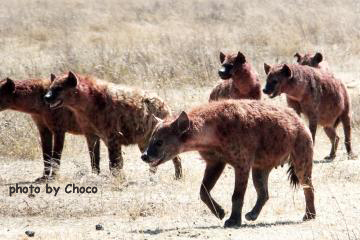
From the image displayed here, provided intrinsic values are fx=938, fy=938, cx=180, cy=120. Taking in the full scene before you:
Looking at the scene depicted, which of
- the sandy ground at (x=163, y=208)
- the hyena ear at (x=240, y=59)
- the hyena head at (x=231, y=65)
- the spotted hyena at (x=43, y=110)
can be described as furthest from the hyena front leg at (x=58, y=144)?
the hyena ear at (x=240, y=59)

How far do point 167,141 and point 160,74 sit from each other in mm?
10279

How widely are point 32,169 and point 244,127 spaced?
4986 mm

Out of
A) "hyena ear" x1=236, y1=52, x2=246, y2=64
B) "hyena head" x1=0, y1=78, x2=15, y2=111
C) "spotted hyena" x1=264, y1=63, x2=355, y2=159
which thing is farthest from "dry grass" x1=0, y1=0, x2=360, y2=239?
"hyena ear" x1=236, y1=52, x2=246, y2=64

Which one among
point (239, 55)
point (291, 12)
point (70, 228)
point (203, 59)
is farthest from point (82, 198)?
point (291, 12)

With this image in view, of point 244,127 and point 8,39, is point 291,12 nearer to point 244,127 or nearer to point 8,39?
point 8,39

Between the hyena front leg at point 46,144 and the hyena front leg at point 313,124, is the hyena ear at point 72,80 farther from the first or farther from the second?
the hyena front leg at point 313,124

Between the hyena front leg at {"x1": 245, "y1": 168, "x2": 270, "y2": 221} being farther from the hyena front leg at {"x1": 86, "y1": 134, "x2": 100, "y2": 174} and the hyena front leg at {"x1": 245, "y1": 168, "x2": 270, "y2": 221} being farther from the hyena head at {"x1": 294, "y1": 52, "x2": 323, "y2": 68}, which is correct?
the hyena head at {"x1": 294, "y1": 52, "x2": 323, "y2": 68}

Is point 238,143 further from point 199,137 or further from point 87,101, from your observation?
point 87,101

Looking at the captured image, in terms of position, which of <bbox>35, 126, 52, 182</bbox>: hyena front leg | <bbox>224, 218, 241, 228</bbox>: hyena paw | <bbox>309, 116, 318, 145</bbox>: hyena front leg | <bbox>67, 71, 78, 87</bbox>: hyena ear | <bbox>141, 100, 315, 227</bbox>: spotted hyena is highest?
<bbox>141, 100, 315, 227</bbox>: spotted hyena

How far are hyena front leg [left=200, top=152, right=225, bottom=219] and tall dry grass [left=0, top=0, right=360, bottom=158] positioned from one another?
17.1 ft

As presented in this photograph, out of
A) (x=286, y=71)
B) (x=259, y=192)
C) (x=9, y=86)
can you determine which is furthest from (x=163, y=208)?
(x=286, y=71)

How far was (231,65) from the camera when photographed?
46.1 ft

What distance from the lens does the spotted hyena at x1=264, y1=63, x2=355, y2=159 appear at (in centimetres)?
1363

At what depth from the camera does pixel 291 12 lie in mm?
30922
